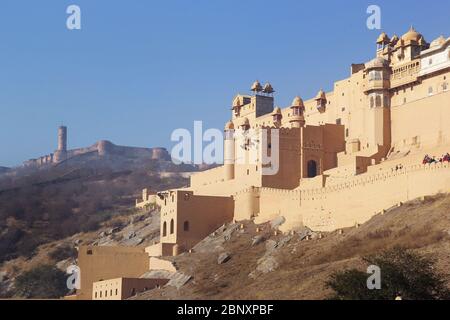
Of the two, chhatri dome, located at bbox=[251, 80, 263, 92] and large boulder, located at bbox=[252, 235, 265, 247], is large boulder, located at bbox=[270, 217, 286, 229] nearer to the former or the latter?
large boulder, located at bbox=[252, 235, 265, 247]

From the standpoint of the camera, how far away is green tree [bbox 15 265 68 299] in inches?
2165

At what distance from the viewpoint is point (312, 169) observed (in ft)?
185

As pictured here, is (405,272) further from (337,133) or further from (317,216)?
(337,133)

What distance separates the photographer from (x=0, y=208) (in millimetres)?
88562

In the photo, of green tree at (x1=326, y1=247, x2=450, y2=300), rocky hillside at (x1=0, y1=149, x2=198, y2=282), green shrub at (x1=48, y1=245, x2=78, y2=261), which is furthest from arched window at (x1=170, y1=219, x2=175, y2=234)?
rocky hillside at (x1=0, y1=149, x2=198, y2=282)

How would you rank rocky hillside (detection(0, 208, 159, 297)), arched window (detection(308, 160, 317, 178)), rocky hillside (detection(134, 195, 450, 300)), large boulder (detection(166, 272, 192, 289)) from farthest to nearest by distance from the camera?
rocky hillside (detection(0, 208, 159, 297)) < arched window (detection(308, 160, 317, 178)) < large boulder (detection(166, 272, 192, 289)) < rocky hillside (detection(134, 195, 450, 300))

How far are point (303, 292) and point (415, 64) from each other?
2351 centimetres

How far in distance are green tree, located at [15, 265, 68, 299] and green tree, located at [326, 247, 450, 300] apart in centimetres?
2803

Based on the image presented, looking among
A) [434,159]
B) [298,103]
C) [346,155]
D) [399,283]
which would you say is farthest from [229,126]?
[399,283]

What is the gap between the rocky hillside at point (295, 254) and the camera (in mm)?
35562

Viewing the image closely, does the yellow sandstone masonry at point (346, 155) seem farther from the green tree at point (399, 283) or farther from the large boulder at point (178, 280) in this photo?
the green tree at point (399, 283)

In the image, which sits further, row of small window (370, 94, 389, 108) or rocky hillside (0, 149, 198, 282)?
rocky hillside (0, 149, 198, 282)

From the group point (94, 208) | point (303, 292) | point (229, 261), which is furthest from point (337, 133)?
point (94, 208)

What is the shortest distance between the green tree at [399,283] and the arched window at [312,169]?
81.9ft
